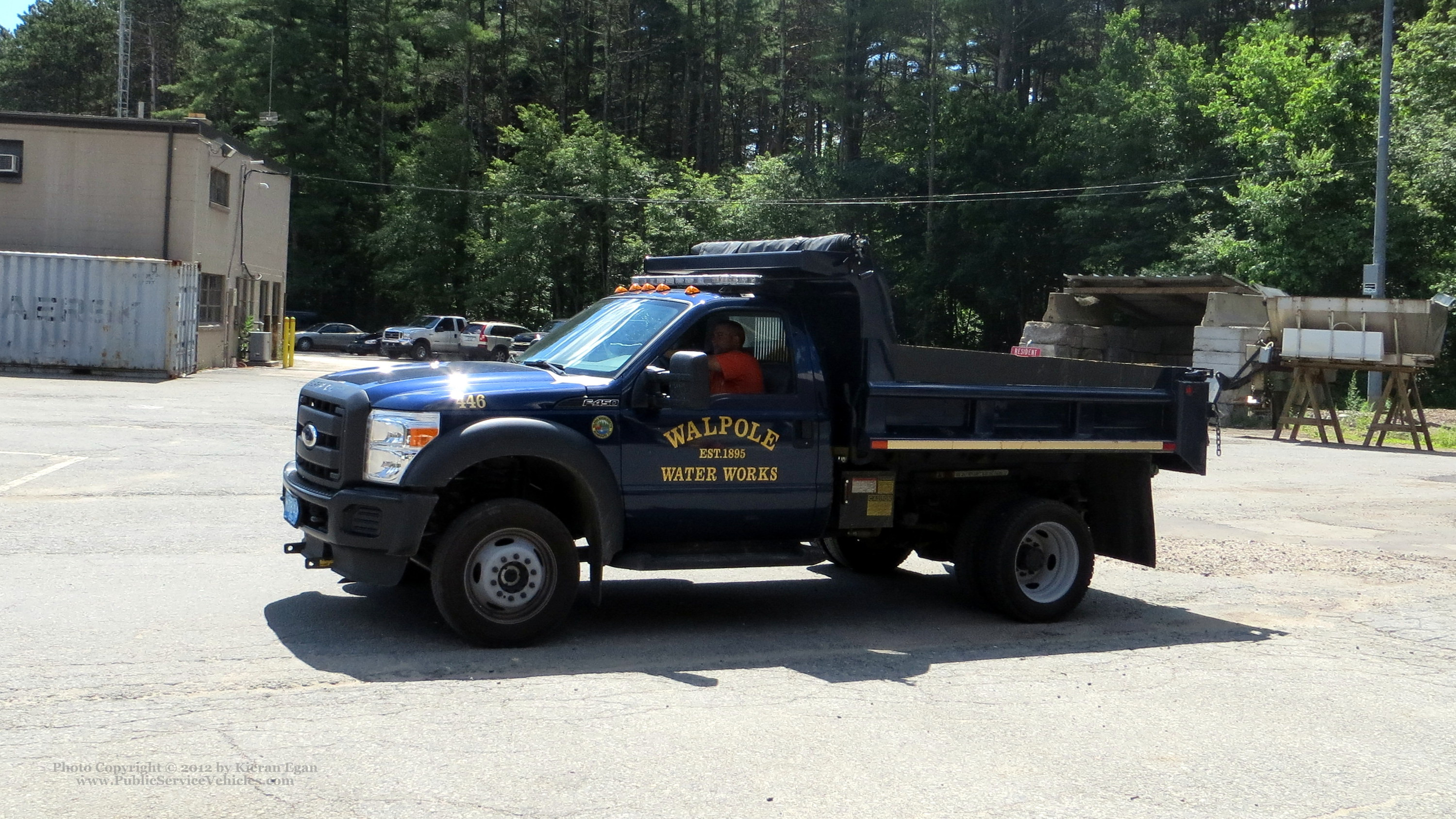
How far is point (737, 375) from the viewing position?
25.5 feet

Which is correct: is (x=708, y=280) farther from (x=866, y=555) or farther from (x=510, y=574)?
(x=866, y=555)

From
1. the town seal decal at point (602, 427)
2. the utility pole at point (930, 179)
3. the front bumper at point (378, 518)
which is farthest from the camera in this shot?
the utility pole at point (930, 179)

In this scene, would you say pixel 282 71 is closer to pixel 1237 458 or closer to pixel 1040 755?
pixel 1237 458

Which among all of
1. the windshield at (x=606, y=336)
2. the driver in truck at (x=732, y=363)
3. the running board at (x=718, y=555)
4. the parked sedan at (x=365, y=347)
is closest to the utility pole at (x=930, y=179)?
the parked sedan at (x=365, y=347)

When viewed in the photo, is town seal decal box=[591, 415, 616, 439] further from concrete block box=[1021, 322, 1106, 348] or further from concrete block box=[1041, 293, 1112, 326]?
concrete block box=[1041, 293, 1112, 326]

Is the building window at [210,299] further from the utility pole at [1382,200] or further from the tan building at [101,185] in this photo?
the utility pole at [1382,200]

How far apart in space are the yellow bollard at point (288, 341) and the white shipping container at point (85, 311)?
29.5 ft

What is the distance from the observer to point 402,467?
6809 mm

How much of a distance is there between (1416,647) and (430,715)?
6107 millimetres

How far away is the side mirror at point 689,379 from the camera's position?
708 centimetres

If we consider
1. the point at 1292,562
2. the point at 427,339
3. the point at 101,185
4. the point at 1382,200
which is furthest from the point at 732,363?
the point at 427,339

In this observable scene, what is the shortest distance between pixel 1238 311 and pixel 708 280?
65.8ft

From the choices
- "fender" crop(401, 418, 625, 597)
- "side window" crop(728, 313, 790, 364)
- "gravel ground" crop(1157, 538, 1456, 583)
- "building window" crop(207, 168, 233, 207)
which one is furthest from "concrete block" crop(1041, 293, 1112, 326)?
"fender" crop(401, 418, 625, 597)

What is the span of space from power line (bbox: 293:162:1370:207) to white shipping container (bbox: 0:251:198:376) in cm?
3062
